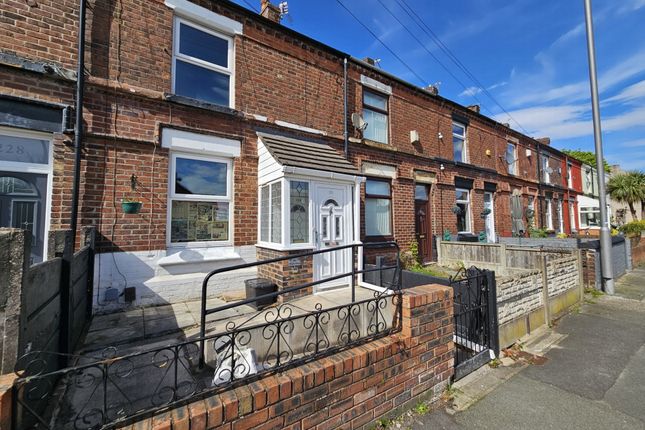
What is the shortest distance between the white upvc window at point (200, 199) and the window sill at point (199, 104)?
3.02ft

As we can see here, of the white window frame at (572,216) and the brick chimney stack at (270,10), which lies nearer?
the brick chimney stack at (270,10)

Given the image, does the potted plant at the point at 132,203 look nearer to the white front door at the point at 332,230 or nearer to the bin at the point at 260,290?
the bin at the point at 260,290

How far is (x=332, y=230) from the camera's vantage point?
19.1ft

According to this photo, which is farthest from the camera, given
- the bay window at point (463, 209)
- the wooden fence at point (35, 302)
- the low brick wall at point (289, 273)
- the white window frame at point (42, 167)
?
the bay window at point (463, 209)

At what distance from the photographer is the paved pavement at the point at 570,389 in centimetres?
272

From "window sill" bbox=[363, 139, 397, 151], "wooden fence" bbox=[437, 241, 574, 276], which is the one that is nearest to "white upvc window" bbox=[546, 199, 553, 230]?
"wooden fence" bbox=[437, 241, 574, 276]

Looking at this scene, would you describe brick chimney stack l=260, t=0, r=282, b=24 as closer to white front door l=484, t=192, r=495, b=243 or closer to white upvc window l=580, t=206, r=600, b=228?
Result: white front door l=484, t=192, r=495, b=243

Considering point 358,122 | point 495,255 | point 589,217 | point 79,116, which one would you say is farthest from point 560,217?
point 79,116

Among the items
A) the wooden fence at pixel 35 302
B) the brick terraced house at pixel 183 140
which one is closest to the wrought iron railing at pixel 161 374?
the wooden fence at pixel 35 302

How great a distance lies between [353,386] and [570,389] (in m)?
2.77

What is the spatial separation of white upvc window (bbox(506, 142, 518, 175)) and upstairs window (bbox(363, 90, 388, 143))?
27.9 ft

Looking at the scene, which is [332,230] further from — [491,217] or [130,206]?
[491,217]

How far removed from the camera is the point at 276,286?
16.0 ft

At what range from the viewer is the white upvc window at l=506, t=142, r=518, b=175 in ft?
45.6
